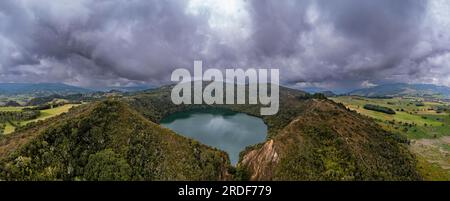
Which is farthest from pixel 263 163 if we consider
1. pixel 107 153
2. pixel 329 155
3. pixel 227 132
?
pixel 227 132

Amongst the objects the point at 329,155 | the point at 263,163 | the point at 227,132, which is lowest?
the point at 227,132

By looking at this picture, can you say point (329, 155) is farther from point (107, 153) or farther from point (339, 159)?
point (107, 153)

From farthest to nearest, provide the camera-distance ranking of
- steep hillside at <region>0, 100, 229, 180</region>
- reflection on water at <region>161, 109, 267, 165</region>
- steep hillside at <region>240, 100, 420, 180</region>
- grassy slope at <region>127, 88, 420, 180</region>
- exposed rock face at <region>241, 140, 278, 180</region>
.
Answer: reflection on water at <region>161, 109, 267, 165</region> < exposed rock face at <region>241, 140, 278, 180</region> < steep hillside at <region>240, 100, 420, 180</region> < grassy slope at <region>127, 88, 420, 180</region> < steep hillside at <region>0, 100, 229, 180</region>

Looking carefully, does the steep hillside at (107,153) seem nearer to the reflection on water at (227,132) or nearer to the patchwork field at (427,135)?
the reflection on water at (227,132)

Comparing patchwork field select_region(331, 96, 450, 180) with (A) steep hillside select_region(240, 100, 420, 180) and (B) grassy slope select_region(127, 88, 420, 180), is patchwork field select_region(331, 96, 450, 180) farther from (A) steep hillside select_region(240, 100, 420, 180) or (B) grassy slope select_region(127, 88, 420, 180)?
(A) steep hillside select_region(240, 100, 420, 180)

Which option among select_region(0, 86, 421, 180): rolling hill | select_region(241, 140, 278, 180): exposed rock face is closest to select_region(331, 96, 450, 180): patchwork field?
select_region(0, 86, 421, 180): rolling hill

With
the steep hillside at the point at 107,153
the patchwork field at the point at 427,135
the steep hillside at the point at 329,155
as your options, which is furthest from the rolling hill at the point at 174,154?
the patchwork field at the point at 427,135
